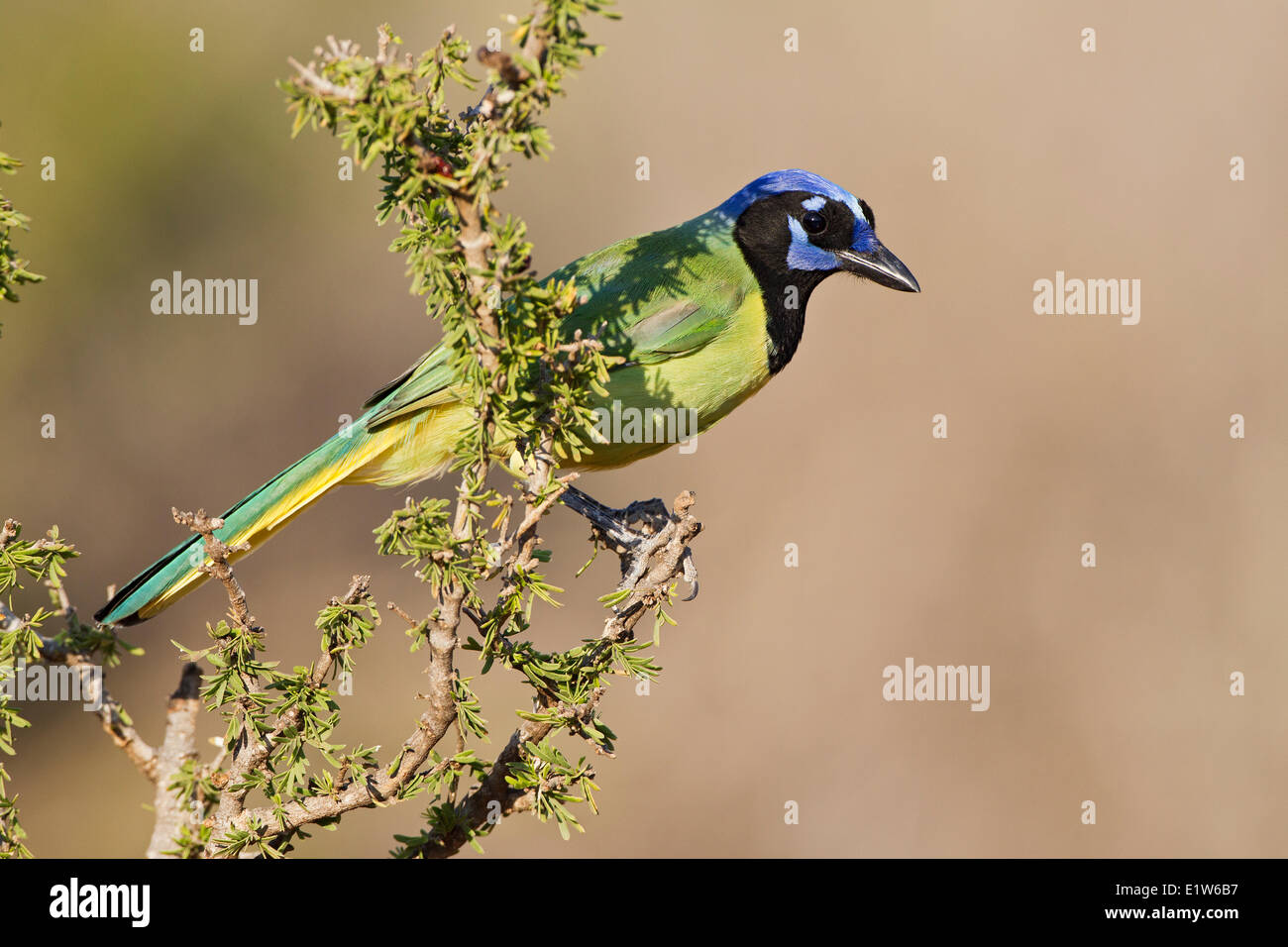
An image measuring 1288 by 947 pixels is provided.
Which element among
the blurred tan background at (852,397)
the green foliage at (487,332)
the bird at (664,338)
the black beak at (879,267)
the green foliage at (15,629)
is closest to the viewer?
the green foliage at (487,332)

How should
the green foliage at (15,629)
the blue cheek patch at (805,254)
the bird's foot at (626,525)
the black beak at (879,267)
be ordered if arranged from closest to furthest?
the green foliage at (15,629), the bird's foot at (626,525), the black beak at (879,267), the blue cheek patch at (805,254)

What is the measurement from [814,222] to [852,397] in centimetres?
332

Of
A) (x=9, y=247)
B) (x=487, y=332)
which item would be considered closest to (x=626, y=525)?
(x=487, y=332)

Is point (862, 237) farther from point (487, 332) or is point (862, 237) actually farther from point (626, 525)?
point (487, 332)

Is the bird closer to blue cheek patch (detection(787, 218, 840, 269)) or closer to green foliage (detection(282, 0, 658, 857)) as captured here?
blue cheek patch (detection(787, 218, 840, 269))

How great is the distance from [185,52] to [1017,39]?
17.3ft

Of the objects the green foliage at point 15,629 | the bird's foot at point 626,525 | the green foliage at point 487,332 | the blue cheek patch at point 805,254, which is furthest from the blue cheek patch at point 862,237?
the green foliage at point 15,629

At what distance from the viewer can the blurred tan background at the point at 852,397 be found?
7289 mm

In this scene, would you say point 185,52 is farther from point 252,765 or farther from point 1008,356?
point 252,765

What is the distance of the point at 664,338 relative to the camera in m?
4.07

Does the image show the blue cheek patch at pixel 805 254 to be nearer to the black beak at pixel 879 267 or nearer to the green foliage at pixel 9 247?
the black beak at pixel 879 267

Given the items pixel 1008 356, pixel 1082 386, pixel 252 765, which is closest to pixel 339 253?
pixel 1008 356

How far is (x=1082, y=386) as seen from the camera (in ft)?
24.9

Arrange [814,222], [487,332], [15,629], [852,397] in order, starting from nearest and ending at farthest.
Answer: [487,332] → [15,629] → [814,222] → [852,397]
